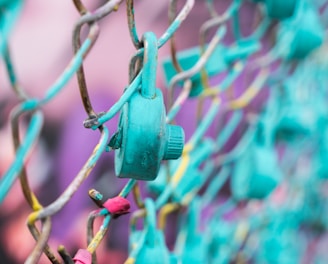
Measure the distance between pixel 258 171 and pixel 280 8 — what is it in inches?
6.2

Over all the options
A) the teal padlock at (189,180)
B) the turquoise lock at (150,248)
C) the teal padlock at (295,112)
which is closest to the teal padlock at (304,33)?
the teal padlock at (295,112)

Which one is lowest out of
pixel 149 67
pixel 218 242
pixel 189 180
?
pixel 218 242

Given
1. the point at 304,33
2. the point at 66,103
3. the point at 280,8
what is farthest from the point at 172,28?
the point at 66,103

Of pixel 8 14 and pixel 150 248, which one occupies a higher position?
pixel 8 14

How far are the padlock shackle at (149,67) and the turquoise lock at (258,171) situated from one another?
0.96ft

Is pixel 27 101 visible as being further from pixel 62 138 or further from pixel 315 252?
pixel 315 252

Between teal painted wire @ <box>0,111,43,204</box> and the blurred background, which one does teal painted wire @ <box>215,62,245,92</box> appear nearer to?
teal painted wire @ <box>0,111,43,204</box>

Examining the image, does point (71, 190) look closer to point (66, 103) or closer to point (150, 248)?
point (150, 248)

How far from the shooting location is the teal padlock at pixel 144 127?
0.20m

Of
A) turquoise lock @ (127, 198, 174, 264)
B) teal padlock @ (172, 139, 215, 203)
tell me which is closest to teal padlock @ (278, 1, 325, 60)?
teal padlock @ (172, 139, 215, 203)

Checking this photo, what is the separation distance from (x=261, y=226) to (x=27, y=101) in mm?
501

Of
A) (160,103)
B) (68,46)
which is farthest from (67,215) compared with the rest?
(160,103)

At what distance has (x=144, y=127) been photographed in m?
0.20

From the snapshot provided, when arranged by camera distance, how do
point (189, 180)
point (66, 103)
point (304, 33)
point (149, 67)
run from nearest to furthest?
point (149, 67), point (189, 180), point (304, 33), point (66, 103)
